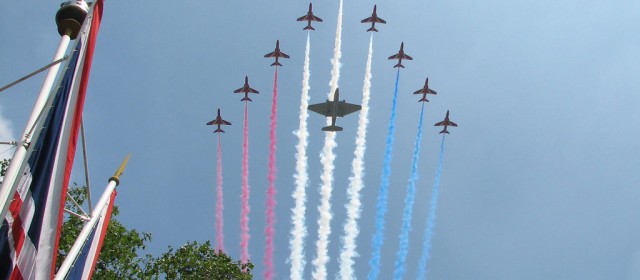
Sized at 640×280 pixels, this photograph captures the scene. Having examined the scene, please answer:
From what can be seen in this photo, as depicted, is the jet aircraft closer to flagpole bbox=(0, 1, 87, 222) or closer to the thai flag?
flagpole bbox=(0, 1, 87, 222)

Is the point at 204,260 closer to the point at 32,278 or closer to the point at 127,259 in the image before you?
the point at 127,259

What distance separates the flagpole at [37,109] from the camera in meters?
10.7

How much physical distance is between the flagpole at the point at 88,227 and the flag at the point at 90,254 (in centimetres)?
23

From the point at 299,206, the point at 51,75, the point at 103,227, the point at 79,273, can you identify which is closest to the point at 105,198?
the point at 103,227

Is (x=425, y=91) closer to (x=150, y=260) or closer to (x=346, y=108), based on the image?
(x=346, y=108)

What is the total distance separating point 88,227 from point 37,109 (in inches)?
161

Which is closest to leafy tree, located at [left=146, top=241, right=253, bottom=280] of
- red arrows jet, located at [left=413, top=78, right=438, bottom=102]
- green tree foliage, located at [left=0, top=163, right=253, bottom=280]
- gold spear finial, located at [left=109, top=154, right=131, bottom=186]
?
green tree foliage, located at [left=0, top=163, right=253, bottom=280]

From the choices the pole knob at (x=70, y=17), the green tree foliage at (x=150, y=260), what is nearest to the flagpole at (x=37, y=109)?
the pole knob at (x=70, y=17)

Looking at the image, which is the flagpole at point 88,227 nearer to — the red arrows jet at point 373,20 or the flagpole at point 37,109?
Answer: the flagpole at point 37,109

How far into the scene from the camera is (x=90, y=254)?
15.1m

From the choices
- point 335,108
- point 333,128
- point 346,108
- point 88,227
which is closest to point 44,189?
point 88,227

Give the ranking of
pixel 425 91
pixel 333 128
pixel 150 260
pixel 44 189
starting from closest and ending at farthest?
pixel 44 189 → pixel 150 260 → pixel 333 128 → pixel 425 91

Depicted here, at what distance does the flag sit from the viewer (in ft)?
48.3

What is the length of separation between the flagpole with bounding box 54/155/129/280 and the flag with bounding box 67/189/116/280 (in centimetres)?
23
